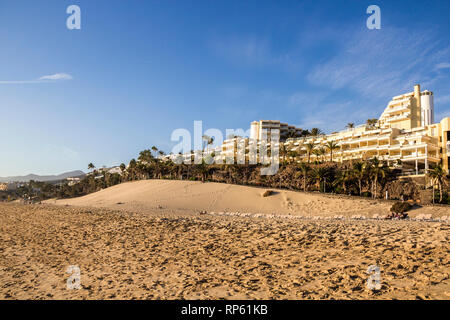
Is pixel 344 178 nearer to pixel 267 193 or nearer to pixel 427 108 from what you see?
pixel 267 193

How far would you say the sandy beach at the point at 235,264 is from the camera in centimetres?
667

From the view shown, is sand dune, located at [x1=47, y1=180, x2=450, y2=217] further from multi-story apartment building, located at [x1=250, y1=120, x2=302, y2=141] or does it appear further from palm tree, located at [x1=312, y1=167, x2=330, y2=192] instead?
multi-story apartment building, located at [x1=250, y1=120, x2=302, y2=141]

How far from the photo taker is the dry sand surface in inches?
263

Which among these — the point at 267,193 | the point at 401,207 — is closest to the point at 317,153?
the point at 267,193

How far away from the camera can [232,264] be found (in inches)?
344

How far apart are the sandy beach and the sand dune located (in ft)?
57.3

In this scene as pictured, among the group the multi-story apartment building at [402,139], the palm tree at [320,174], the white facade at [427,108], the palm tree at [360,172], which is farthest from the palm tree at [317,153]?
the white facade at [427,108]

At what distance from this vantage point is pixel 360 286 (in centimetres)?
655

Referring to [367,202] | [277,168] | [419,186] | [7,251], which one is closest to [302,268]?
[7,251]

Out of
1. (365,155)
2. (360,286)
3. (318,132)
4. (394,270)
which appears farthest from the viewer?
(318,132)

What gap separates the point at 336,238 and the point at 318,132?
2888 inches

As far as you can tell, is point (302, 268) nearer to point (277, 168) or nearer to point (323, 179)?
point (323, 179)

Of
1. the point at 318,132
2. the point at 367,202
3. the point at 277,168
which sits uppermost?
the point at 318,132

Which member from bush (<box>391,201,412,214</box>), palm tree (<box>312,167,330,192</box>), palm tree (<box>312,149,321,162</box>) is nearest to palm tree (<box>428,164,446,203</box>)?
bush (<box>391,201,412,214</box>)
